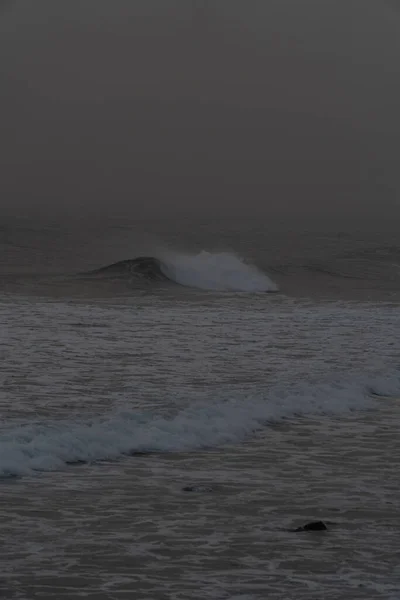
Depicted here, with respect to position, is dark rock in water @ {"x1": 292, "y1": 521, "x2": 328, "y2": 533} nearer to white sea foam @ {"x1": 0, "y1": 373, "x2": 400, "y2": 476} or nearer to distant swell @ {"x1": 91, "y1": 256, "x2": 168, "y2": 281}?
white sea foam @ {"x1": 0, "y1": 373, "x2": 400, "y2": 476}

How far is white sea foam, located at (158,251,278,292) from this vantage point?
34.8 metres

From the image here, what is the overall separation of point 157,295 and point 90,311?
21.3ft

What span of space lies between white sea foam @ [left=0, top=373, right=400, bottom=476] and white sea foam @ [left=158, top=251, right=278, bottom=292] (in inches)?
845

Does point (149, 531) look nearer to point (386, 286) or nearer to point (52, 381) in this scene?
point (52, 381)

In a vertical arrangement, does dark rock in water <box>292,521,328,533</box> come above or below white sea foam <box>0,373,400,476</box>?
below

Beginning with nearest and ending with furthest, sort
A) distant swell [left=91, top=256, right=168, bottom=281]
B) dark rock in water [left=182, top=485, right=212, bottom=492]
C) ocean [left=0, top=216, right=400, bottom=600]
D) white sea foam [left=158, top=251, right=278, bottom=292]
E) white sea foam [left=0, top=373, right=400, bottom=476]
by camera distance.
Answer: ocean [left=0, top=216, right=400, bottom=600] → dark rock in water [left=182, top=485, right=212, bottom=492] → white sea foam [left=0, top=373, right=400, bottom=476] → white sea foam [left=158, top=251, right=278, bottom=292] → distant swell [left=91, top=256, right=168, bottom=281]

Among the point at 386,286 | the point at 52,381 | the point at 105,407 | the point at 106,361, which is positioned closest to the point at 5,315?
the point at 106,361

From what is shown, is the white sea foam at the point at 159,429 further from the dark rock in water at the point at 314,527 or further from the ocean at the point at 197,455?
the dark rock in water at the point at 314,527

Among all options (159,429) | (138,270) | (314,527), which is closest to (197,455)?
(159,429)

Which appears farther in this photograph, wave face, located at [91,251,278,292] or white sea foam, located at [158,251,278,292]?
wave face, located at [91,251,278,292]

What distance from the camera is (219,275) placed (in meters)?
36.8

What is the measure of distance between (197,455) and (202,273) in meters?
28.1

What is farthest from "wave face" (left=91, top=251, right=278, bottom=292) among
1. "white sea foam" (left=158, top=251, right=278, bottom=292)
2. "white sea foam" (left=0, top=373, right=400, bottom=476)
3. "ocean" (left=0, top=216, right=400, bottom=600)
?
"white sea foam" (left=0, top=373, right=400, bottom=476)

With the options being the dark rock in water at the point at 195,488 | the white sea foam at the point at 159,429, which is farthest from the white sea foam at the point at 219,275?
the dark rock in water at the point at 195,488
